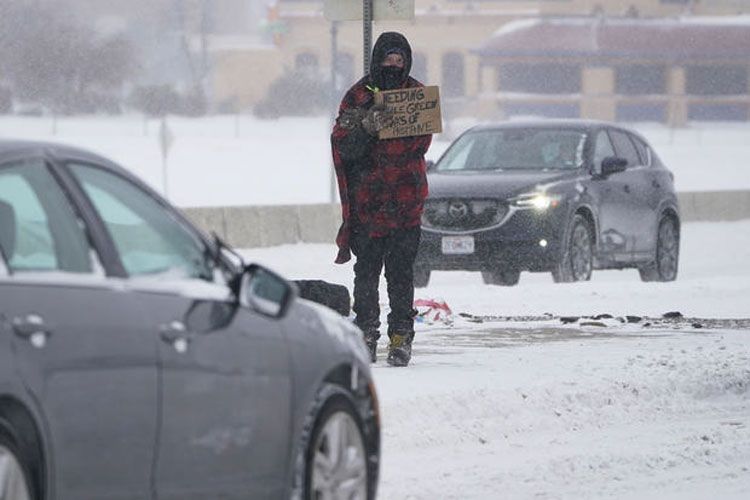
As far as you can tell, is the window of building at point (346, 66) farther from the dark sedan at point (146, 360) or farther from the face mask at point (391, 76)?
the dark sedan at point (146, 360)

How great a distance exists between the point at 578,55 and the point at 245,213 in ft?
255

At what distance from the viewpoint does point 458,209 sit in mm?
20547

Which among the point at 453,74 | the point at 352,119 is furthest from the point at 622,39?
the point at 352,119

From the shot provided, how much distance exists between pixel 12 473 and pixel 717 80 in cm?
10656

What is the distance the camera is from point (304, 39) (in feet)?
395

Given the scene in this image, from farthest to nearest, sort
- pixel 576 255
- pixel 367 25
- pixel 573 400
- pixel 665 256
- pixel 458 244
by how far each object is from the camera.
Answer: pixel 665 256
pixel 576 255
pixel 458 244
pixel 367 25
pixel 573 400

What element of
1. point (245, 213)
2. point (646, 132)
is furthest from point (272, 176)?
point (245, 213)

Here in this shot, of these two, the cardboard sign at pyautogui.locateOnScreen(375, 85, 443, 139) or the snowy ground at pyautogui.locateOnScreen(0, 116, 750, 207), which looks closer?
the cardboard sign at pyautogui.locateOnScreen(375, 85, 443, 139)

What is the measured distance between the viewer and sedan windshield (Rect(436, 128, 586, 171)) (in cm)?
2178

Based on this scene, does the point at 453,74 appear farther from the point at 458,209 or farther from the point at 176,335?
the point at 176,335

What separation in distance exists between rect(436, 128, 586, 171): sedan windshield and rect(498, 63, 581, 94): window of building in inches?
3375

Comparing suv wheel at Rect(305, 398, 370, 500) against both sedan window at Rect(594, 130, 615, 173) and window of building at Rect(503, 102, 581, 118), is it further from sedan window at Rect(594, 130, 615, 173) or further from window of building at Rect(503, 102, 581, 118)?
window of building at Rect(503, 102, 581, 118)

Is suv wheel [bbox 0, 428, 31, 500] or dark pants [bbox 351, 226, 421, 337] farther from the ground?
suv wheel [bbox 0, 428, 31, 500]

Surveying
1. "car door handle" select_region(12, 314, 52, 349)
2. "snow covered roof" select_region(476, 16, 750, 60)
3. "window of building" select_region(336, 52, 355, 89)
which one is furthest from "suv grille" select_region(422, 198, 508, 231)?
"window of building" select_region(336, 52, 355, 89)
